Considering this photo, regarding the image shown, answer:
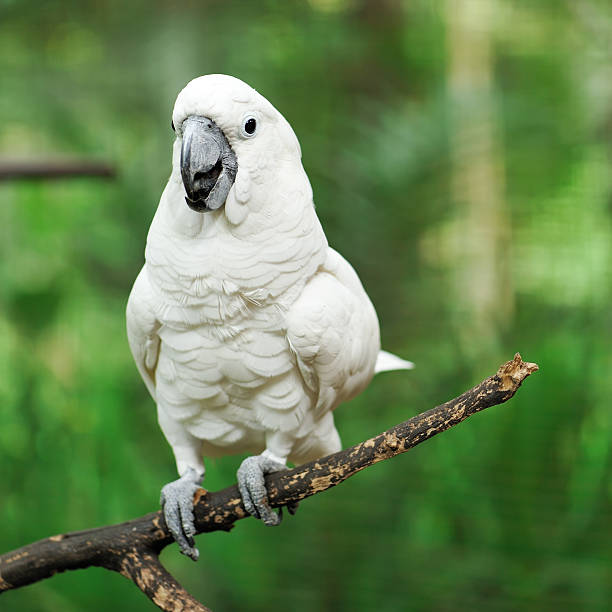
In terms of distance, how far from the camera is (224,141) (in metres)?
0.86

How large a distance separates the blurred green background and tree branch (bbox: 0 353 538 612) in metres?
0.82

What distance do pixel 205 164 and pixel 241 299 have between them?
160 millimetres

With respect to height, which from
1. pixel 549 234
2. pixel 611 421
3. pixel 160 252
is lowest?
pixel 611 421

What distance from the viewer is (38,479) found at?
201cm

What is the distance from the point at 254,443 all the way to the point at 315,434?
8 centimetres

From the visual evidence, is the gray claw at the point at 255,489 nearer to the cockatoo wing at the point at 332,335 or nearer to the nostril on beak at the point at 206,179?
the cockatoo wing at the point at 332,335

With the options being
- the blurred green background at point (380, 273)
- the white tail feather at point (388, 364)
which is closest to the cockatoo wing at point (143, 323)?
Result: the white tail feather at point (388, 364)

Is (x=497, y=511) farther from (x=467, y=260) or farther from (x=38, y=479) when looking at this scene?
(x=38, y=479)

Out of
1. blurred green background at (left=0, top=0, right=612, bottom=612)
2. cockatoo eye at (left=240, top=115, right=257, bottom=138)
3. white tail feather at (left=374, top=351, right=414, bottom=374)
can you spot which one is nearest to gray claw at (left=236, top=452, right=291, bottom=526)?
white tail feather at (left=374, top=351, right=414, bottom=374)

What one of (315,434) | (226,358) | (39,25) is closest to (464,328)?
(315,434)

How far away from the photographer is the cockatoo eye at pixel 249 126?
857 millimetres

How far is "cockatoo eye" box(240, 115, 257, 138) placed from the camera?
0.86 m

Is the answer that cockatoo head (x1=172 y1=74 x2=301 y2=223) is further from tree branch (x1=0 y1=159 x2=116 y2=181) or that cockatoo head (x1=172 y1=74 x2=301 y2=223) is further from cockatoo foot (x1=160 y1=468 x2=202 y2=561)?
tree branch (x1=0 y1=159 x2=116 y2=181)

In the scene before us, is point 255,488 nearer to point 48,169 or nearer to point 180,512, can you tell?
point 180,512
